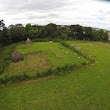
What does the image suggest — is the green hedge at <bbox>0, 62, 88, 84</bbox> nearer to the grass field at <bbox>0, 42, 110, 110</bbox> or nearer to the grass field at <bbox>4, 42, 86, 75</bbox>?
the grass field at <bbox>0, 42, 110, 110</bbox>

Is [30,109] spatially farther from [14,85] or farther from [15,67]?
[15,67]

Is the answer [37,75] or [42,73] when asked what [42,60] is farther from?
[37,75]

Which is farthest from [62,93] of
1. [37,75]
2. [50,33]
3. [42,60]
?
[50,33]

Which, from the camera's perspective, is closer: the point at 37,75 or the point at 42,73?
the point at 37,75

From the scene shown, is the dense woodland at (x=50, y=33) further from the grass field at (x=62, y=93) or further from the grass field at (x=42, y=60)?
the grass field at (x=62, y=93)

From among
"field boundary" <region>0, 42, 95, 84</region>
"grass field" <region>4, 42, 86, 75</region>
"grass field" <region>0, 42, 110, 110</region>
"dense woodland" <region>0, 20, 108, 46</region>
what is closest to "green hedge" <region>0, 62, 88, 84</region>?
"field boundary" <region>0, 42, 95, 84</region>

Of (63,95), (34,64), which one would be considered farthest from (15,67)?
(63,95)

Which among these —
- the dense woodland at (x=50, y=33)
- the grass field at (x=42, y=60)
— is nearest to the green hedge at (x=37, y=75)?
the grass field at (x=42, y=60)
